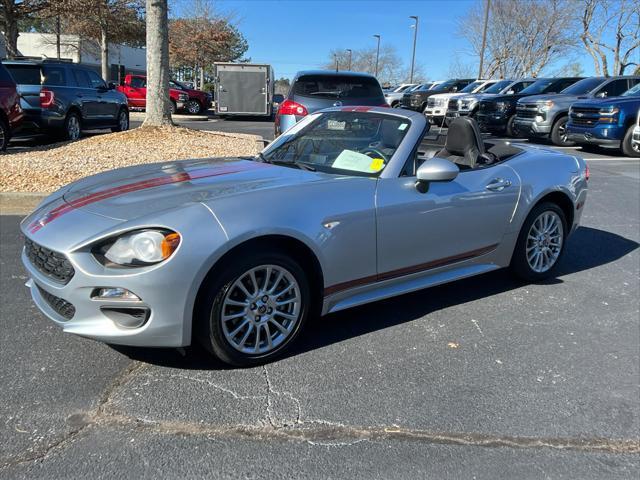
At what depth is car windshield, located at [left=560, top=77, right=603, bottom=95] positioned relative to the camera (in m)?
15.7

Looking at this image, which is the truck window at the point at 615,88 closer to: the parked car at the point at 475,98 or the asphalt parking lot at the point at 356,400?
the parked car at the point at 475,98

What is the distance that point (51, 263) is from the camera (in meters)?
2.90

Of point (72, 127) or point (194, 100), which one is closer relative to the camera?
point (72, 127)

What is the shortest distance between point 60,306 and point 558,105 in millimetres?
15168

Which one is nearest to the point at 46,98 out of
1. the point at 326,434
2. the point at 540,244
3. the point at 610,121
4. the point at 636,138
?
the point at 540,244

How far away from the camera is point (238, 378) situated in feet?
9.91

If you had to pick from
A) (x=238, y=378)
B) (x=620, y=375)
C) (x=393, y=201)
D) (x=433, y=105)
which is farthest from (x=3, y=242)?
(x=433, y=105)

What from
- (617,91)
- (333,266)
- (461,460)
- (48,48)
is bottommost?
(461,460)

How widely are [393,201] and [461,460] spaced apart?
1622 mm

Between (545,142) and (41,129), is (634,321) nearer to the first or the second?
(41,129)

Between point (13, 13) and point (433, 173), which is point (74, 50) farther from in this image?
point (433, 173)

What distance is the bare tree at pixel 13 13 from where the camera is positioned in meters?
17.8

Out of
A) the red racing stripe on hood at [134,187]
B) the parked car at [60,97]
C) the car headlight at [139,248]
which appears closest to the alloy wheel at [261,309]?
the car headlight at [139,248]

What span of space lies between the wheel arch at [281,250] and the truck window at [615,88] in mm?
14296
